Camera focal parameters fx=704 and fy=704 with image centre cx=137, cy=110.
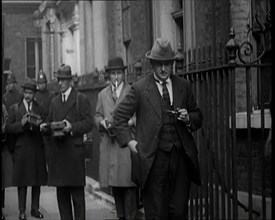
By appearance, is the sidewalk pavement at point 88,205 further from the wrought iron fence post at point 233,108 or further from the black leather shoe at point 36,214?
the wrought iron fence post at point 233,108

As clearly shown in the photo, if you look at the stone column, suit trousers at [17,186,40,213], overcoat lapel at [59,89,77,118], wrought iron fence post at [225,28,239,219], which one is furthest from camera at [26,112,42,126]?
the stone column

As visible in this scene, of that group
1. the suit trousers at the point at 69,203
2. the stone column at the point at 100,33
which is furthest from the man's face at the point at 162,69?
the stone column at the point at 100,33

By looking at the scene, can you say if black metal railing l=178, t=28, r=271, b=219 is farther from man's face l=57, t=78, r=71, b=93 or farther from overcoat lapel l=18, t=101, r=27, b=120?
overcoat lapel l=18, t=101, r=27, b=120

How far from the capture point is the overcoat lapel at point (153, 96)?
6.92 metres

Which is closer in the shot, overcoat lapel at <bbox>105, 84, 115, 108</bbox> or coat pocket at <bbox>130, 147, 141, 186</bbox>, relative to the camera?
coat pocket at <bbox>130, 147, 141, 186</bbox>

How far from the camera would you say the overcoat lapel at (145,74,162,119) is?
6922mm

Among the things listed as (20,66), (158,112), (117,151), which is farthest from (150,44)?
(20,66)

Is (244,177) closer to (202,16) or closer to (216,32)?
(216,32)

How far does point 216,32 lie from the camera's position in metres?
10.3

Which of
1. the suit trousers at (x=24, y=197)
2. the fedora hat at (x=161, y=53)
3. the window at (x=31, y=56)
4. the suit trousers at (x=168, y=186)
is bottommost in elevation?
the suit trousers at (x=24, y=197)

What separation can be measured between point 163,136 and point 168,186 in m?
0.50

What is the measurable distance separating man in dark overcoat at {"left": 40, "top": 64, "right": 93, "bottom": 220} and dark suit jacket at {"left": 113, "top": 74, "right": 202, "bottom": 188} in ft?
5.22

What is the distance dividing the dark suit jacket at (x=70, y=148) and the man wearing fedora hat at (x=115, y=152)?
531mm

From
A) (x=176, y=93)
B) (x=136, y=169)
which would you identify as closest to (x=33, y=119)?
(x=136, y=169)
